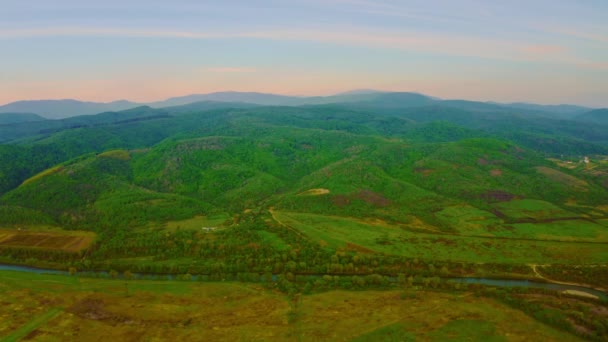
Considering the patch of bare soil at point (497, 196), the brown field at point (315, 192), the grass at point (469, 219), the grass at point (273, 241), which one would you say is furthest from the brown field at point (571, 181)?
the grass at point (273, 241)

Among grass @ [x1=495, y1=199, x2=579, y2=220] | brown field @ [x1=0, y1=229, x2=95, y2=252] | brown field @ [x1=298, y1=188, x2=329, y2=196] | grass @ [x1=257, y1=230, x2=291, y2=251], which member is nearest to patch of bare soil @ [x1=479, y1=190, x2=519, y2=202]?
grass @ [x1=495, y1=199, x2=579, y2=220]

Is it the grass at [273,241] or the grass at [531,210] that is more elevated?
the grass at [531,210]

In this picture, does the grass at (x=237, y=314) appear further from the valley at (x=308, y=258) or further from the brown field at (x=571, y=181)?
the brown field at (x=571, y=181)

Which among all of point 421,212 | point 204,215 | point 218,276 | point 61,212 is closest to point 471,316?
point 218,276

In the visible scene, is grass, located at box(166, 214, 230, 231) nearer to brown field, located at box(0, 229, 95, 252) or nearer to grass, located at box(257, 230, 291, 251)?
grass, located at box(257, 230, 291, 251)

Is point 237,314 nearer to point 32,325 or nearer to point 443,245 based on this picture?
point 32,325
